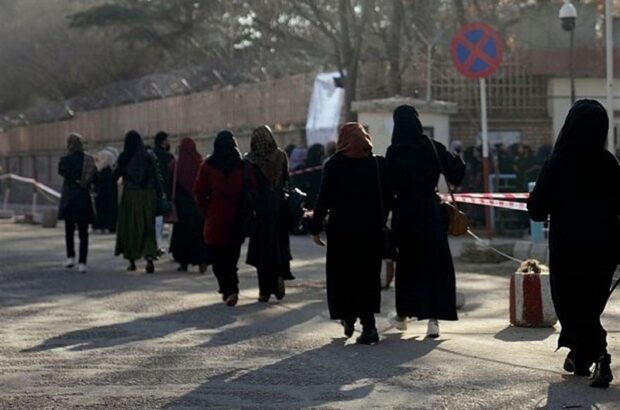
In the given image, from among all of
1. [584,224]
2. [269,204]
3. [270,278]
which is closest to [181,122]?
[270,278]

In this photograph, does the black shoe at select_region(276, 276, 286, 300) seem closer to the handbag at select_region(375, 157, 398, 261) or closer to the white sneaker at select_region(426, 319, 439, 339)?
the white sneaker at select_region(426, 319, 439, 339)

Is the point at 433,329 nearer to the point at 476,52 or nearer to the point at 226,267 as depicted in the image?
the point at 226,267

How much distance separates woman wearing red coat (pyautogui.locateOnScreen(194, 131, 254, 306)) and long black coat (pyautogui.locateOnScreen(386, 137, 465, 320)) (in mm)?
3193

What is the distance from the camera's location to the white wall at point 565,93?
29.3 meters

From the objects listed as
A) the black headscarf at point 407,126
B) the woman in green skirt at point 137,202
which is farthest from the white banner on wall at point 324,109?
the black headscarf at point 407,126

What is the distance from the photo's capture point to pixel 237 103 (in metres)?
39.7

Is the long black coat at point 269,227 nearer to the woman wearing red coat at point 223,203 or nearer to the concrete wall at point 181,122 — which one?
the woman wearing red coat at point 223,203

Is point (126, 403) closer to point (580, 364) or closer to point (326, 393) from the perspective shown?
point (326, 393)

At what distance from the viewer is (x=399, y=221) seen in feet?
37.3

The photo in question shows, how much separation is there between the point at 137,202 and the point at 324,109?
1474 centimetres

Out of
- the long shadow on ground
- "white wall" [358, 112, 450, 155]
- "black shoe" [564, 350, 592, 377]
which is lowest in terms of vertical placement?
the long shadow on ground

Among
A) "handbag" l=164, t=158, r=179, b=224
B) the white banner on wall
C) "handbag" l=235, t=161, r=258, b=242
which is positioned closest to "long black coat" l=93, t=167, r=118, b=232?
the white banner on wall

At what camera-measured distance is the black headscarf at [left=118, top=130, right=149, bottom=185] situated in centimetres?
1778

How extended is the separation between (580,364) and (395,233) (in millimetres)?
2467
